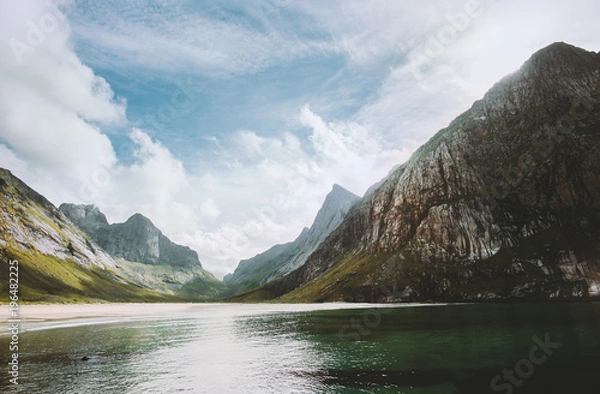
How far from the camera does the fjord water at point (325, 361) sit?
2969 cm

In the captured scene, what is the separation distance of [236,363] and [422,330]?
37.1m

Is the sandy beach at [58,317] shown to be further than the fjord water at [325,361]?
Yes

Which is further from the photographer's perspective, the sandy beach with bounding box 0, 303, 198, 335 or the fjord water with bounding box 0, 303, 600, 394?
the sandy beach with bounding box 0, 303, 198, 335

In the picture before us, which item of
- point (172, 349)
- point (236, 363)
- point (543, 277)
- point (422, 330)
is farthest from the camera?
point (543, 277)

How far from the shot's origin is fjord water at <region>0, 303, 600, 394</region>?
1169 inches

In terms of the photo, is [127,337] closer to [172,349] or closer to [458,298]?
[172,349]

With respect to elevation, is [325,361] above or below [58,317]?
above

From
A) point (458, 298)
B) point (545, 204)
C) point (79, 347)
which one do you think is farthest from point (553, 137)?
point (79, 347)

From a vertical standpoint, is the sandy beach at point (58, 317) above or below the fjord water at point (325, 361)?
below

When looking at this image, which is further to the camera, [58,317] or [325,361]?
[58,317]

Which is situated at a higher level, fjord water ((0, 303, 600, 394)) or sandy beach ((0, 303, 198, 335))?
fjord water ((0, 303, 600, 394))

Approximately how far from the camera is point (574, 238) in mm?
162875

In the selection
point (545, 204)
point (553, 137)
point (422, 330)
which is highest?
point (553, 137)

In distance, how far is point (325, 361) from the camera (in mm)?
39938
